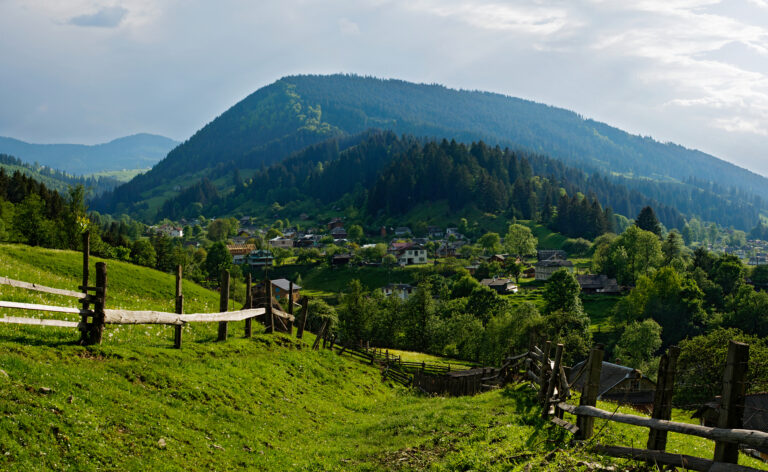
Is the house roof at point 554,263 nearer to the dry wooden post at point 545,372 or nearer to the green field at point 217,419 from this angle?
the green field at point 217,419

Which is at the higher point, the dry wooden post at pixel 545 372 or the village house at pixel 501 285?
the dry wooden post at pixel 545 372

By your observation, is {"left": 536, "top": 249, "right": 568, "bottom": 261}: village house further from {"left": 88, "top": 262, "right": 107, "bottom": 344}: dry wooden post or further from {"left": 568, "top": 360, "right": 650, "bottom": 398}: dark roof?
{"left": 88, "top": 262, "right": 107, "bottom": 344}: dry wooden post

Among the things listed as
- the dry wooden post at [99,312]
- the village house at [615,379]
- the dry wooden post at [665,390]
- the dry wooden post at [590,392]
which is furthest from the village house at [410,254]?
the dry wooden post at [665,390]

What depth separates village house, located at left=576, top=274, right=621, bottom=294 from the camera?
4872 inches

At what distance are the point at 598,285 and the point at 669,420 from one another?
125 meters

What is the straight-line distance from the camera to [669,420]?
1113 cm

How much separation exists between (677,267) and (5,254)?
128 m

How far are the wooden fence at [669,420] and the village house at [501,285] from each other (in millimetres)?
114237

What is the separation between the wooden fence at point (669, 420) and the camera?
9039 millimetres

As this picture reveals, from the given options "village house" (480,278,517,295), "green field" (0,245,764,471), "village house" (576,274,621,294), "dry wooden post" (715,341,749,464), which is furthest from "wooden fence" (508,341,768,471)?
"village house" (576,274,621,294)

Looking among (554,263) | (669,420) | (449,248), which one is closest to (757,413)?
(669,420)

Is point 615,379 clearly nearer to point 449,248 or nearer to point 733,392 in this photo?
point 733,392

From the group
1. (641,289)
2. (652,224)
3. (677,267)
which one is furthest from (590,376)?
(652,224)

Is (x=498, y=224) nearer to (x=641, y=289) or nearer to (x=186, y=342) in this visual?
(x=641, y=289)
